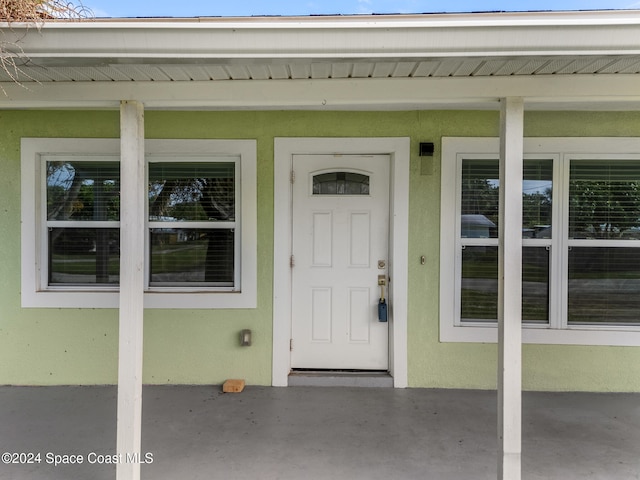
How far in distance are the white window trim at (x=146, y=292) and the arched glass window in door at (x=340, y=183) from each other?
0.59m

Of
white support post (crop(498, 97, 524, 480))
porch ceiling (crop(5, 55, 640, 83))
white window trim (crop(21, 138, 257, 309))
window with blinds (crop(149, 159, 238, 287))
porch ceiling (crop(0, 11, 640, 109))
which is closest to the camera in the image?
porch ceiling (crop(0, 11, 640, 109))

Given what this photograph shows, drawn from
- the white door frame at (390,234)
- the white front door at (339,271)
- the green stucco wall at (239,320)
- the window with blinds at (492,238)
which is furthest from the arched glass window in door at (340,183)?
the window with blinds at (492,238)

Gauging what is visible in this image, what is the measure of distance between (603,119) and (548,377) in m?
2.29

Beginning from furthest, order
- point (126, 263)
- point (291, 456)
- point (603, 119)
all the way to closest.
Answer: point (603, 119) → point (291, 456) → point (126, 263)

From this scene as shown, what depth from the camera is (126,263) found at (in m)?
2.22

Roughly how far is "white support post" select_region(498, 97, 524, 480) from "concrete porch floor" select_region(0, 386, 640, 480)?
43cm

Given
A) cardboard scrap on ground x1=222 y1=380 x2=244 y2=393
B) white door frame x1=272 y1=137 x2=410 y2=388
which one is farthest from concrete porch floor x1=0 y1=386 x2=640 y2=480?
white door frame x1=272 y1=137 x2=410 y2=388

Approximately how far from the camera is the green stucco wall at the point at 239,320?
3.62 m

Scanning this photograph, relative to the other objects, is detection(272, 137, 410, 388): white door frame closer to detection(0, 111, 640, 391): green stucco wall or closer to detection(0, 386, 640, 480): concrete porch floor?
detection(0, 111, 640, 391): green stucco wall

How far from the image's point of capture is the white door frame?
364 cm

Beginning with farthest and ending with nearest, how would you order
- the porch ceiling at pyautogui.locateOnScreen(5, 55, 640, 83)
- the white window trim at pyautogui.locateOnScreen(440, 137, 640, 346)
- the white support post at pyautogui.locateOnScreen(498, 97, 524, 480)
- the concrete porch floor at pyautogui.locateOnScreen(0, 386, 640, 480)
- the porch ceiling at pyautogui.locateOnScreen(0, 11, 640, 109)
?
the white window trim at pyautogui.locateOnScreen(440, 137, 640, 346)
the concrete porch floor at pyautogui.locateOnScreen(0, 386, 640, 480)
the white support post at pyautogui.locateOnScreen(498, 97, 524, 480)
the porch ceiling at pyautogui.locateOnScreen(5, 55, 640, 83)
the porch ceiling at pyautogui.locateOnScreen(0, 11, 640, 109)

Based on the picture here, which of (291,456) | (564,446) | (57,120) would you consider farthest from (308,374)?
(57,120)

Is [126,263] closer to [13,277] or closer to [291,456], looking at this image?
[291,456]

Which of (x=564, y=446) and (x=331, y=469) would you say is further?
(x=564, y=446)
